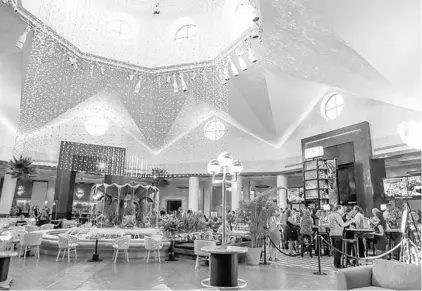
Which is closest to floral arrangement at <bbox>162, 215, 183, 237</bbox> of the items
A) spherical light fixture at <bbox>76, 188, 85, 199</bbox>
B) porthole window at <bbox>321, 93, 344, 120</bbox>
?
porthole window at <bbox>321, 93, 344, 120</bbox>

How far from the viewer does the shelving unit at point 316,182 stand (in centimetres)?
1153

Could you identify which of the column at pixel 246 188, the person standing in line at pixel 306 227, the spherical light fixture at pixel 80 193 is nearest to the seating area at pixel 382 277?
the person standing in line at pixel 306 227

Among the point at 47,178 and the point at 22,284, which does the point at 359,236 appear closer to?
the point at 22,284

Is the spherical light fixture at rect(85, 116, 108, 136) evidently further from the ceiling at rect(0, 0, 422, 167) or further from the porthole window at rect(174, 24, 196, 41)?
the porthole window at rect(174, 24, 196, 41)

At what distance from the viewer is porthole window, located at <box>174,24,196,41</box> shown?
1242cm

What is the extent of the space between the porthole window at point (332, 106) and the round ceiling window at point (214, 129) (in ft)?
19.6

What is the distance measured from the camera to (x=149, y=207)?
12281 mm

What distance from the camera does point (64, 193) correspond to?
1567 centimetres

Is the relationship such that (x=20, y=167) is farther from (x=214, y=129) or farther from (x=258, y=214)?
(x=258, y=214)

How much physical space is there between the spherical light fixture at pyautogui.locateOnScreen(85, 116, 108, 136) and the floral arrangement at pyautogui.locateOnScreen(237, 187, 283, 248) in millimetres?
12333

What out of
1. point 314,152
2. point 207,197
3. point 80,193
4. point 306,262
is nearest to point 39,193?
point 80,193

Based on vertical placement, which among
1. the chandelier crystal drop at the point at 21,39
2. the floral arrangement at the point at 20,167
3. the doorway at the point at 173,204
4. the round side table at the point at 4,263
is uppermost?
the chandelier crystal drop at the point at 21,39

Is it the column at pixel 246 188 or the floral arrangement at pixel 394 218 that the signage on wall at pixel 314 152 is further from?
the column at pixel 246 188

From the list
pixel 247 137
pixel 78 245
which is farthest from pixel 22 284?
pixel 247 137
